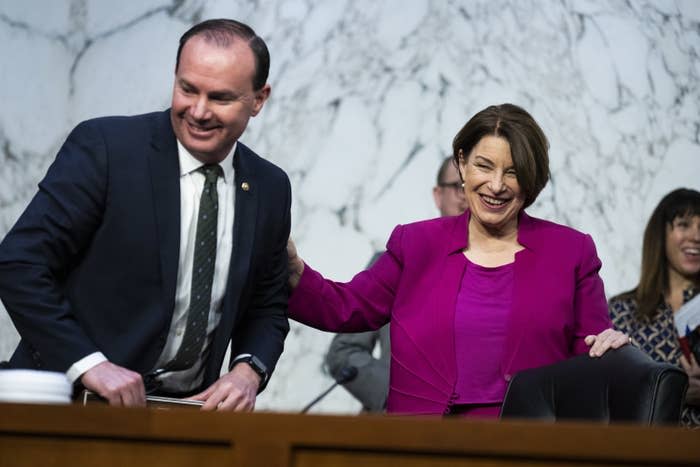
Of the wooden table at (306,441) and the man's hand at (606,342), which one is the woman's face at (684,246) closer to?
the man's hand at (606,342)

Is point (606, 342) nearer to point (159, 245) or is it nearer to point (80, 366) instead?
point (159, 245)

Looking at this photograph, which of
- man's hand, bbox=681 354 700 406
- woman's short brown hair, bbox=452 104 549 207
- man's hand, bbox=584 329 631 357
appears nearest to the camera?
man's hand, bbox=584 329 631 357

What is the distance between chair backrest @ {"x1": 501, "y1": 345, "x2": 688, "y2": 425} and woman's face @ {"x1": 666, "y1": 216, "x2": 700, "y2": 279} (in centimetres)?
140

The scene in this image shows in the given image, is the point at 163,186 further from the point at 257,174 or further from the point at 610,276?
the point at 610,276

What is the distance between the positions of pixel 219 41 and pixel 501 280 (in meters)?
0.85

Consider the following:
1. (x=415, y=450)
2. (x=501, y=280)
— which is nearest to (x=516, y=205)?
(x=501, y=280)

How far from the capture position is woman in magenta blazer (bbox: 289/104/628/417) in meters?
2.85

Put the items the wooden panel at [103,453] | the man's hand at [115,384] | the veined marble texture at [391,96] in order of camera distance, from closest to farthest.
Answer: the wooden panel at [103,453], the man's hand at [115,384], the veined marble texture at [391,96]

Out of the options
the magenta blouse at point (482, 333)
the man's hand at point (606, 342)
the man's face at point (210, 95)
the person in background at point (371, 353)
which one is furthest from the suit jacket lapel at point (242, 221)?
the person in background at point (371, 353)

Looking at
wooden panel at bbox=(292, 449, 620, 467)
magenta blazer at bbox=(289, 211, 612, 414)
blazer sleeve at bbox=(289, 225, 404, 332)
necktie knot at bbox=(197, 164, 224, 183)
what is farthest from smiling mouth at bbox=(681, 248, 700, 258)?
wooden panel at bbox=(292, 449, 620, 467)

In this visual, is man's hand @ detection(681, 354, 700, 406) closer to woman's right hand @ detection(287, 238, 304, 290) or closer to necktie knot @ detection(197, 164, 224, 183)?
woman's right hand @ detection(287, 238, 304, 290)

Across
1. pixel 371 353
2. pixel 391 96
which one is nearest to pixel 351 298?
pixel 371 353

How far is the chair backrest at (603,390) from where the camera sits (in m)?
2.40

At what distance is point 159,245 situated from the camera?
99.5 inches
